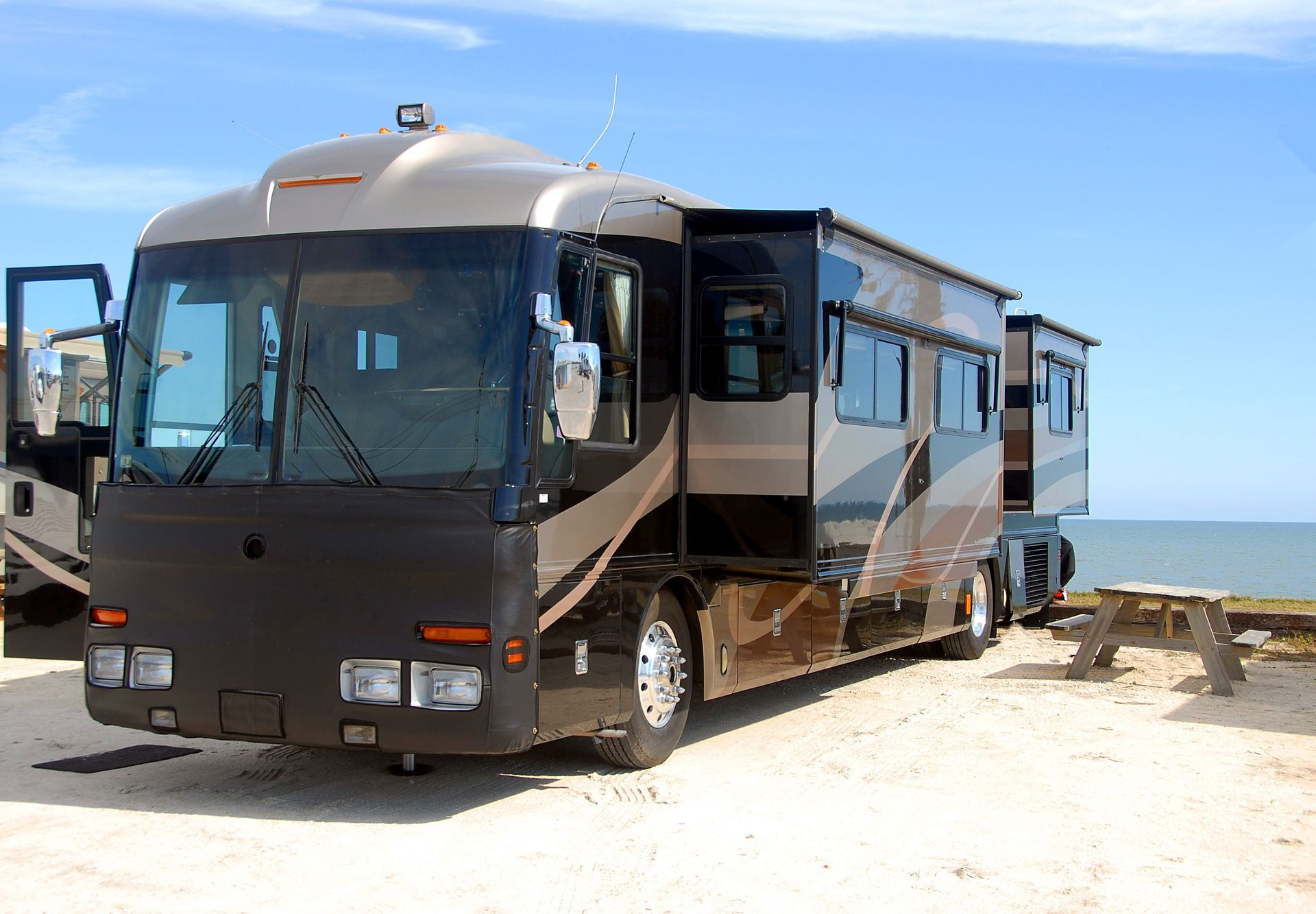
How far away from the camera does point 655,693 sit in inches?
283

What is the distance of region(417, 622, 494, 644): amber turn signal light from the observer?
18.9 feet

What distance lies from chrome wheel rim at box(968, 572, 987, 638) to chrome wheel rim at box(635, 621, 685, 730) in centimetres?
536

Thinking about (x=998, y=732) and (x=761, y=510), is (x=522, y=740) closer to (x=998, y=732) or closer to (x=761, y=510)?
(x=761, y=510)

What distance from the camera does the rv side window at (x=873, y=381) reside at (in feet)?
27.4

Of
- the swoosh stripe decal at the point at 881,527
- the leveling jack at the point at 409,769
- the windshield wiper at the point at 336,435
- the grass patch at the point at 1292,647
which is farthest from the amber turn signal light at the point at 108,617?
Result: the grass patch at the point at 1292,647

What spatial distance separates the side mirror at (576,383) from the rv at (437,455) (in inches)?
0.4

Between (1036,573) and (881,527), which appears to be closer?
(881,527)

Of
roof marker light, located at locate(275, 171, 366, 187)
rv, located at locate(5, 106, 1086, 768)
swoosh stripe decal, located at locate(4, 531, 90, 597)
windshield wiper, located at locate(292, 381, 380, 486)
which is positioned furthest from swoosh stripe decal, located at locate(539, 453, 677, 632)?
swoosh stripe decal, located at locate(4, 531, 90, 597)

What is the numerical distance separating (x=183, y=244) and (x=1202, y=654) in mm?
7866

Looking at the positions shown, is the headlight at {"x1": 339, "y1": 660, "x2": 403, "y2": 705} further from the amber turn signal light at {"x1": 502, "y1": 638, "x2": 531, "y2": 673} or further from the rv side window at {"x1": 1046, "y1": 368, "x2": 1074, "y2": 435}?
the rv side window at {"x1": 1046, "y1": 368, "x2": 1074, "y2": 435}

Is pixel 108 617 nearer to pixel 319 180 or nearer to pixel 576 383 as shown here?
pixel 319 180

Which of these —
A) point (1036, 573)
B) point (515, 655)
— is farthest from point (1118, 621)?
point (515, 655)

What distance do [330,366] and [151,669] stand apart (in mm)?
1663

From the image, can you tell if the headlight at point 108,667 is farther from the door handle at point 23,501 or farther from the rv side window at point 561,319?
the rv side window at point 561,319
